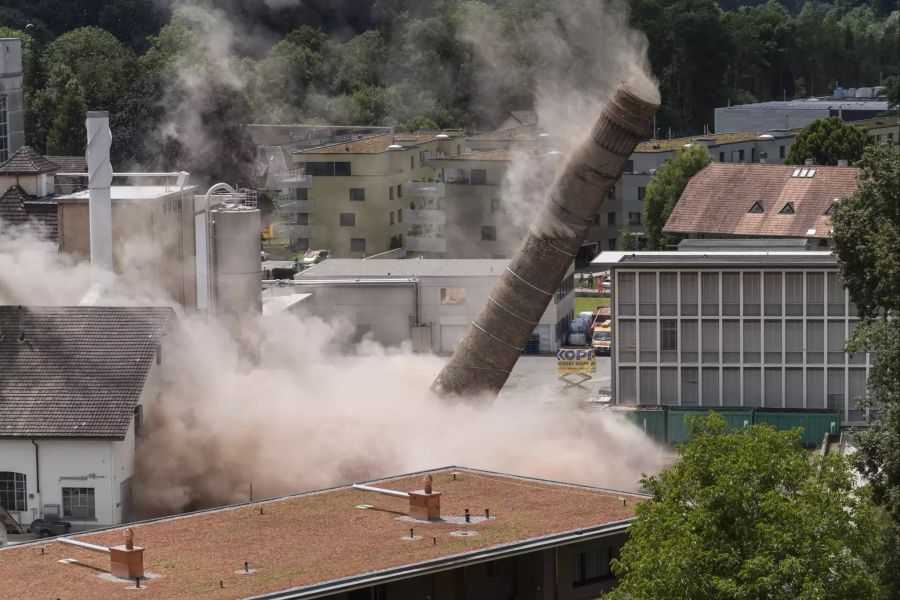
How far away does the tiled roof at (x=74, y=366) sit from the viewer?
138ft

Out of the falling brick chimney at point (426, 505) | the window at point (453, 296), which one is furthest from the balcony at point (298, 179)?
the falling brick chimney at point (426, 505)

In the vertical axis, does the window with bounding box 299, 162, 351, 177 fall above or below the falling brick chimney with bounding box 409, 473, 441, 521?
above

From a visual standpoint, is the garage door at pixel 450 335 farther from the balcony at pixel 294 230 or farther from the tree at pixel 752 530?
the tree at pixel 752 530

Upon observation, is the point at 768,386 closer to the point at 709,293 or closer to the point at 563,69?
the point at 709,293

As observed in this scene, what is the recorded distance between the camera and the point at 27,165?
59.5m

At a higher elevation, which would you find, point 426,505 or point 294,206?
point 294,206

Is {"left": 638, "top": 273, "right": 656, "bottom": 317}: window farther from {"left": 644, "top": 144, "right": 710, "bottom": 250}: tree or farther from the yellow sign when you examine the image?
{"left": 644, "top": 144, "right": 710, "bottom": 250}: tree

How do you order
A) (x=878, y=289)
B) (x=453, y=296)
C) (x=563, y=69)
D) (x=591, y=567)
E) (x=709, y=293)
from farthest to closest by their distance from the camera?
1. (x=453, y=296)
2. (x=709, y=293)
3. (x=563, y=69)
4. (x=878, y=289)
5. (x=591, y=567)

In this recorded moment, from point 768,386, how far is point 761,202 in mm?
19208

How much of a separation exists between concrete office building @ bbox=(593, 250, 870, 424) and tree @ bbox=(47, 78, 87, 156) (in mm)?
53440

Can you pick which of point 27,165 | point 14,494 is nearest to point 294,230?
point 27,165

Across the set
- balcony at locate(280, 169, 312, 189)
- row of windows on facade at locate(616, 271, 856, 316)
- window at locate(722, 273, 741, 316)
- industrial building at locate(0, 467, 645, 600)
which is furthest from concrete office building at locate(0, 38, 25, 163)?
industrial building at locate(0, 467, 645, 600)

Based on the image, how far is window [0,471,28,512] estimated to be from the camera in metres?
42.1

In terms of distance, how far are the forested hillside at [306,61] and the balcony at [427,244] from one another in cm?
545
